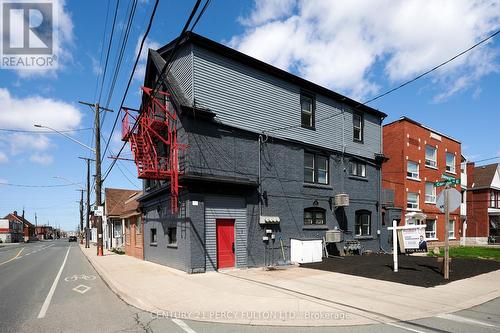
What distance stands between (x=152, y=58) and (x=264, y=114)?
6.18m

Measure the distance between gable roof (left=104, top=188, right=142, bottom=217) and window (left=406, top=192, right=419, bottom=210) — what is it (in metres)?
25.5

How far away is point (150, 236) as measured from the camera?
19922 millimetres

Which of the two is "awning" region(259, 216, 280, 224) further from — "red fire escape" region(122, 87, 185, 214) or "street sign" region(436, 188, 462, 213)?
"street sign" region(436, 188, 462, 213)

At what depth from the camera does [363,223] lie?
2212 cm

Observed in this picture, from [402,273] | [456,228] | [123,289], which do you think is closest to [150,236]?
[123,289]

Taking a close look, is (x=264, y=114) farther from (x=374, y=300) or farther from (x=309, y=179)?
(x=374, y=300)

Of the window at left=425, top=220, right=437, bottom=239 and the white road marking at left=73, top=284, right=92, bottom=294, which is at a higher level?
the white road marking at left=73, top=284, right=92, bottom=294

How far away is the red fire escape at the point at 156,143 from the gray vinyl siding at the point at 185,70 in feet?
3.25

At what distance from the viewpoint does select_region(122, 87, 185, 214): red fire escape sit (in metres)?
14.3

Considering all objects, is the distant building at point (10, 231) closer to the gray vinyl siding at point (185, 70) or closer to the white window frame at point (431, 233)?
the gray vinyl siding at point (185, 70)

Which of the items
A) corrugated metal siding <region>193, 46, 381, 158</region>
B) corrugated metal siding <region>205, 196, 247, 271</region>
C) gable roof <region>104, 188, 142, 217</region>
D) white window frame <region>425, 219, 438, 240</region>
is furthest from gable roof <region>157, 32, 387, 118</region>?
gable roof <region>104, 188, 142, 217</region>

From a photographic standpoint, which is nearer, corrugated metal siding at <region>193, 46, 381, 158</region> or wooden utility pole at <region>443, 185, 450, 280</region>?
wooden utility pole at <region>443, 185, 450, 280</region>

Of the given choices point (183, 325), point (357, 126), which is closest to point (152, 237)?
point (183, 325)

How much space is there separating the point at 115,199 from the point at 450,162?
3534 cm
